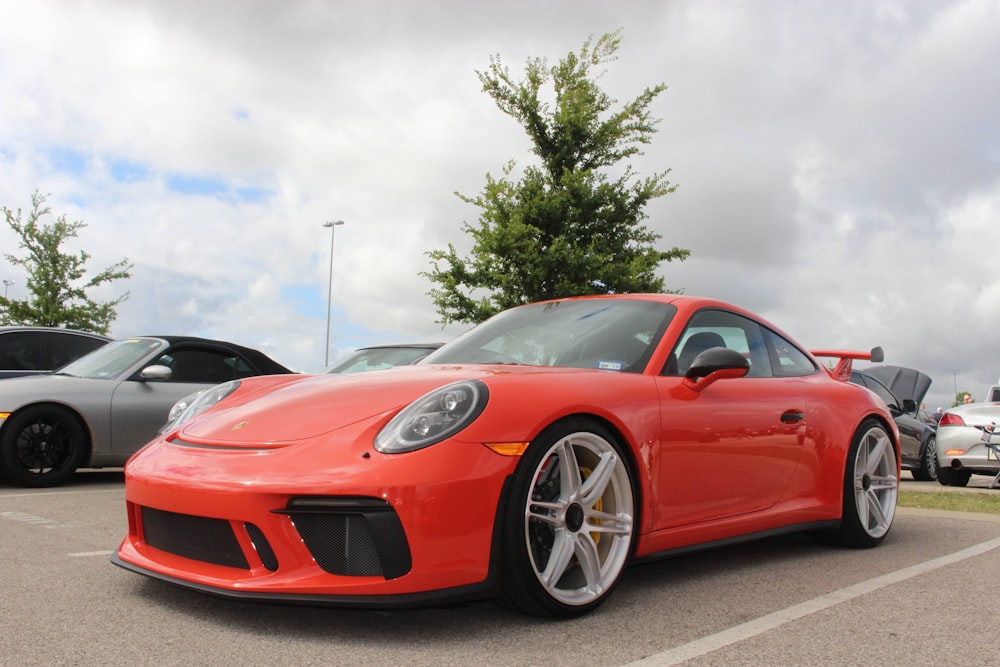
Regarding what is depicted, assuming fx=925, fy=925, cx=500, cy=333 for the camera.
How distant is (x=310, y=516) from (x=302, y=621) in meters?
0.44

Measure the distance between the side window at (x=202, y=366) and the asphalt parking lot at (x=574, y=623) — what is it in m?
4.05

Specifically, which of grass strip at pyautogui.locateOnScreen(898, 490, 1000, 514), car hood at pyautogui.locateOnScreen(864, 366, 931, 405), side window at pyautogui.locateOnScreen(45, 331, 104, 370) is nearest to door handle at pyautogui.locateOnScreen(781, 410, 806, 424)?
grass strip at pyautogui.locateOnScreen(898, 490, 1000, 514)

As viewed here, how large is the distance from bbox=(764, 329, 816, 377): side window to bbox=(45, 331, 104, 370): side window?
784 centimetres

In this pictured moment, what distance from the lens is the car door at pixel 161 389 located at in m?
7.94

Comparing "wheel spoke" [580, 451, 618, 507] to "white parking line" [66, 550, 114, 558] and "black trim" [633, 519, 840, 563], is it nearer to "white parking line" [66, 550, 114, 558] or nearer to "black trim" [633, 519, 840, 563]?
"black trim" [633, 519, 840, 563]

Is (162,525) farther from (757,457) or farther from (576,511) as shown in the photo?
(757,457)

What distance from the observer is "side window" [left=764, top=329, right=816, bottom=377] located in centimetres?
479

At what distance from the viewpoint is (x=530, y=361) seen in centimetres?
409

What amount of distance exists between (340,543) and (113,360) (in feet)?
20.7

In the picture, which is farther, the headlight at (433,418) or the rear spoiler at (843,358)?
the rear spoiler at (843,358)

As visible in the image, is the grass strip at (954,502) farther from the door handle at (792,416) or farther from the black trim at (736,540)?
the door handle at (792,416)

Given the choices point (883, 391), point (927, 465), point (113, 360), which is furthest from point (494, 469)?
point (927, 465)

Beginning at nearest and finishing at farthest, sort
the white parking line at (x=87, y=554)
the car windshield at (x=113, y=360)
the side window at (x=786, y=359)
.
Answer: the white parking line at (x=87, y=554), the side window at (x=786, y=359), the car windshield at (x=113, y=360)

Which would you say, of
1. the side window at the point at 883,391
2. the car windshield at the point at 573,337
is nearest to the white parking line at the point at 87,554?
the car windshield at the point at 573,337
